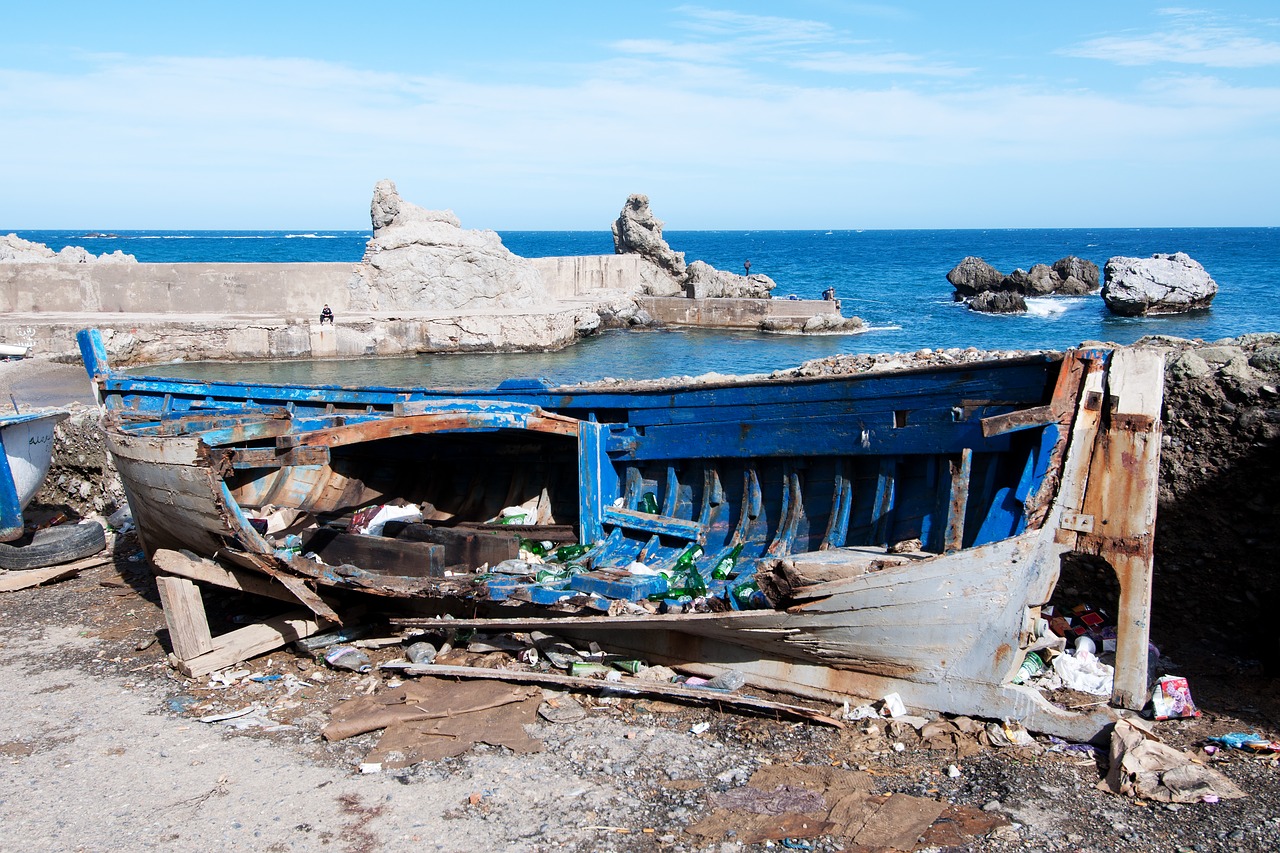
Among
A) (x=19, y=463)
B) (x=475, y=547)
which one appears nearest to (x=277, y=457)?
(x=475, y=547)

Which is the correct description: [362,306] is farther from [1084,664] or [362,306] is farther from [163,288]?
[1084,664]

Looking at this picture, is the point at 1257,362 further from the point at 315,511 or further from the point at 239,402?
the point at 239,402

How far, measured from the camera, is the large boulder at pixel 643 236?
3984cm

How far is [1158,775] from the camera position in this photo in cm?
424

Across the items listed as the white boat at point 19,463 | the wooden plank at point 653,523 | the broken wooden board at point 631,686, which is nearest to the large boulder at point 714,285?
the white boat at point 19,463

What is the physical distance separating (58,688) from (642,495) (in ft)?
13.5

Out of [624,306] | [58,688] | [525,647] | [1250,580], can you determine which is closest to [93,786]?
[58,688]

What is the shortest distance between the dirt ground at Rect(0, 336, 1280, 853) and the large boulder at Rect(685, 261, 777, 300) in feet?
100

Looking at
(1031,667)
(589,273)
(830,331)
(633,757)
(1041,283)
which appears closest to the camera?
(633,757)

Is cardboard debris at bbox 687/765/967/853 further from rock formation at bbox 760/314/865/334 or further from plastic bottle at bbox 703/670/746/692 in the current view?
rock formation at bbox 760/314/865/334

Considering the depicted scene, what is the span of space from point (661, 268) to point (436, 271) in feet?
46.1

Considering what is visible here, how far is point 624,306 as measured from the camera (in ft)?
111

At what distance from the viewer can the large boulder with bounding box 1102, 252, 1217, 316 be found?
34.2 meters

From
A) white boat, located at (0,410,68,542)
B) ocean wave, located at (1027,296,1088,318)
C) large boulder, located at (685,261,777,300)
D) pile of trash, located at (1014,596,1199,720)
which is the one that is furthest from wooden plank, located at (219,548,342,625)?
ocean wave, located at (1027,296,1088,318)
